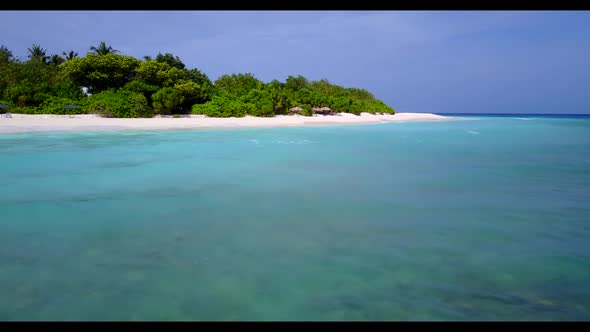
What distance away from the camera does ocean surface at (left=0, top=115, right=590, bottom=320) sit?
2537 millimetres

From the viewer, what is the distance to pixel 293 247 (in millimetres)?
3639

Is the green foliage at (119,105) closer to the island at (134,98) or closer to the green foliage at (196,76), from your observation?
the island at (134,98)

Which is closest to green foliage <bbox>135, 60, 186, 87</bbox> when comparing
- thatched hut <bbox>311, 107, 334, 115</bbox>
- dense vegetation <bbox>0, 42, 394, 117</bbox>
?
dense vegetation <bbox>0, 42, 394, 117</bbox>

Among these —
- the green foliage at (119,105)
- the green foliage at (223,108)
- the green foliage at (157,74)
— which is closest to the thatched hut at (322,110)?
the green foliage at (223,108)

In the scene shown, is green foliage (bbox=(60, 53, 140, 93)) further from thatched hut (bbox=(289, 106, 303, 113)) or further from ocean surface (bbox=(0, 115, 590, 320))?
ocean surface (bbox=(0, 115, 590, 320))

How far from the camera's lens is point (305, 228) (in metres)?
4.28

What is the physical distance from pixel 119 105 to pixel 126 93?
1913 millimetres

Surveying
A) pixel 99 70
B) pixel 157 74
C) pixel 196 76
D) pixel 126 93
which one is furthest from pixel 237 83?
pixel 126 93

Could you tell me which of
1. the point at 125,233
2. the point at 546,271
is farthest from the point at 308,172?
the point at 546,271

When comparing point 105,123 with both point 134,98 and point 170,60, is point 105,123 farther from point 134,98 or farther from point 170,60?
point 170,60

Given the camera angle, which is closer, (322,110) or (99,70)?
(99,70)

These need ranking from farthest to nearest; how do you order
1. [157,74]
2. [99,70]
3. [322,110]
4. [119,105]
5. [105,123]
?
[322,110], [157,74], [99,70], [119,105], [105,123]

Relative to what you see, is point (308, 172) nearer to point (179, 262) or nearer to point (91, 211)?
point (91, 211)
